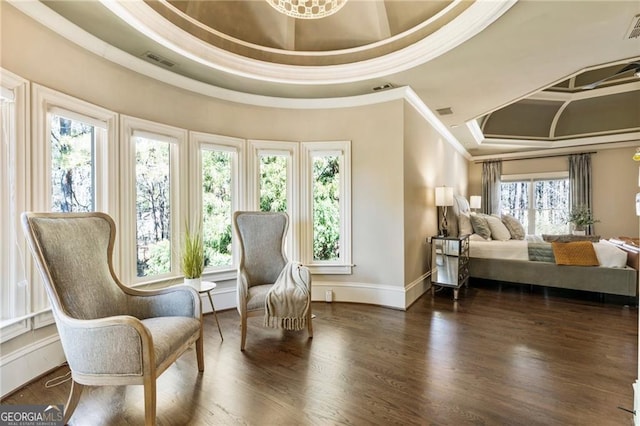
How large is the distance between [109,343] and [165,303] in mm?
571

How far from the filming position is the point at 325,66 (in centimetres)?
323

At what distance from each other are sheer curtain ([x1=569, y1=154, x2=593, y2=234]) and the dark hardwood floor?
168 inches

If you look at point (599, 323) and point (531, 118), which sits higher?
point (531, 118)

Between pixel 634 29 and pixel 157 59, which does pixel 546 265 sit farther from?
pixel 157 59

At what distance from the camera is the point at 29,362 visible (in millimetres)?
2006

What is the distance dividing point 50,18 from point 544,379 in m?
4.44

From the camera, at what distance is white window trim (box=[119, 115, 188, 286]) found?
2.68m

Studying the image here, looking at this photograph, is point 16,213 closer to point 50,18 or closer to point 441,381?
point 50,18

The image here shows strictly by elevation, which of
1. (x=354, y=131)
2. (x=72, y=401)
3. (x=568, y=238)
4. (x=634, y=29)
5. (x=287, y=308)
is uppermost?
(x=634, y=29)

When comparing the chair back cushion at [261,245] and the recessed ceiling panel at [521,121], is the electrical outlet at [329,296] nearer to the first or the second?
the chair back cushion at [261,245]

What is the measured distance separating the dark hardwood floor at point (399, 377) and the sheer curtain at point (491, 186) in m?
4.43

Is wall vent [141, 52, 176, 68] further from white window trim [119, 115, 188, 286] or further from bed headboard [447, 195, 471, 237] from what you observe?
bed headboard [447, 195, 471, 237]

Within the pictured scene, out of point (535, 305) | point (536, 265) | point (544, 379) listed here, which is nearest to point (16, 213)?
point (544, 379)

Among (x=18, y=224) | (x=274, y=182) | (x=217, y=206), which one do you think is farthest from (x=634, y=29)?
(x=18, y=224)
